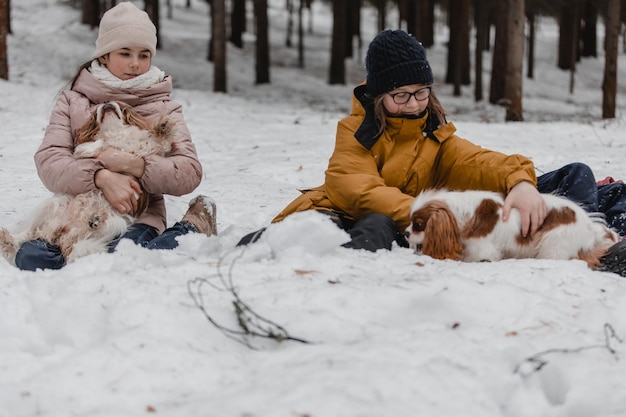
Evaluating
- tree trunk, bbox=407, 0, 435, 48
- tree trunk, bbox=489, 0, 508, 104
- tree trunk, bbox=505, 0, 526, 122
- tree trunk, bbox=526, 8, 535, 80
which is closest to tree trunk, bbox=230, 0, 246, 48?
tree trunk, bbox=407, 0, 435, 48

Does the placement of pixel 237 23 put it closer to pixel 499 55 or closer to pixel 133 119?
pixel 499 55

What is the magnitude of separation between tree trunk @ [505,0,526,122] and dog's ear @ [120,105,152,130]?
28.8 ft

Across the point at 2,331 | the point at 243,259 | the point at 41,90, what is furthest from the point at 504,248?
the point at 41,90

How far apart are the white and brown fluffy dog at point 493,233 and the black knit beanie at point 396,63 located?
0.84m

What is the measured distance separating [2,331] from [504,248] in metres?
2.59

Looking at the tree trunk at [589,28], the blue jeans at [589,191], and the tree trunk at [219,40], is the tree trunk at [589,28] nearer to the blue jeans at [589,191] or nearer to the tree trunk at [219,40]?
the tree trunk at [219,40]

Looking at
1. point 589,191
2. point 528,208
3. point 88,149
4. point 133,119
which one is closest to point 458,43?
point 589,191

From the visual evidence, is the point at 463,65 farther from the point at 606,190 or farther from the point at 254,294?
the point at 254,294

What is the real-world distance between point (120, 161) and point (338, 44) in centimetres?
1629

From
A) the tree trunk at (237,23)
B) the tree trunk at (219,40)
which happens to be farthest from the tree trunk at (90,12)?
the tree trunk at (219,40)

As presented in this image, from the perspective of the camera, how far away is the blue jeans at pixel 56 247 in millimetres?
3871

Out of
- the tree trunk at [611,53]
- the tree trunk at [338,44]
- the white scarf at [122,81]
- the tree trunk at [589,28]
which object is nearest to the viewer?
the white scarf at [122,81]

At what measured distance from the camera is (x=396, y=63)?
4.10 metres

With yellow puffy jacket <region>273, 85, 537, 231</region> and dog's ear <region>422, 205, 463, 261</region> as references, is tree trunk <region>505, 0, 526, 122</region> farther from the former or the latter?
dog's ear <region>422, 205, 463, 261</region>
